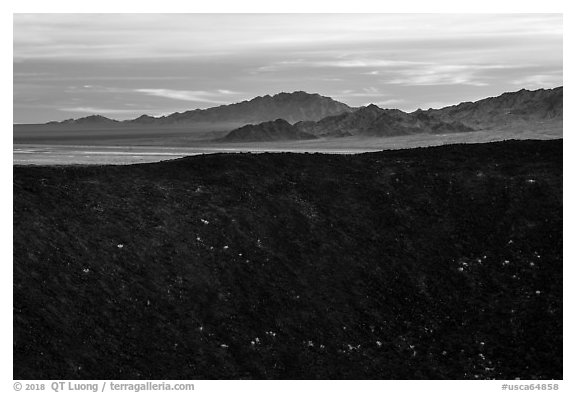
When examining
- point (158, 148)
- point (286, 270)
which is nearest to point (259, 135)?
point (158, 148)

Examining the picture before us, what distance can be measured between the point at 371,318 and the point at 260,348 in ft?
16.0

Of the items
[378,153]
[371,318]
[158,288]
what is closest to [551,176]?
[378,153]

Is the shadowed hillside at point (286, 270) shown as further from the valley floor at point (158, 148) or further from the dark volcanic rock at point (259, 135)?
the dark volcanic rock at point (259, 135)

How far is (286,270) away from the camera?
2859 cm

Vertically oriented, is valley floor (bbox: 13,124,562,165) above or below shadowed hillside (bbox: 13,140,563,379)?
above

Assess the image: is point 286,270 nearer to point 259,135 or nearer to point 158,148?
point 158,148

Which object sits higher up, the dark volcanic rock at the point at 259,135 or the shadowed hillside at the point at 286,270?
the dark volcanic rock at the point at 259,135

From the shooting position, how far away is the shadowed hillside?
77.3 ft

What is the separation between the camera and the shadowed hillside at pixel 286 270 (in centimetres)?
2355

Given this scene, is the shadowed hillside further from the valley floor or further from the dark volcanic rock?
the dark volcanic rock

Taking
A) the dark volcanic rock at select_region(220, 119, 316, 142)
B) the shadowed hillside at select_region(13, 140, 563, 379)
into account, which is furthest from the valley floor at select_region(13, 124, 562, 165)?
the dark volcanic rock at select_region(220, 119, 316, 142)

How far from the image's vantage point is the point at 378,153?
4022 centimetres

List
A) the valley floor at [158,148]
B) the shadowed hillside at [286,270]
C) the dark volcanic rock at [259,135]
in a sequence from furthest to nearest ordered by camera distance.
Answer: the dark volcanic rock at [259,135], the valley floor at [158,148], the shadowed hillside at [286,270]

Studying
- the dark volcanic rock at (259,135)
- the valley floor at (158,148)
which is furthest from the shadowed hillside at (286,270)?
the dark volcanic rock at (259,135)
